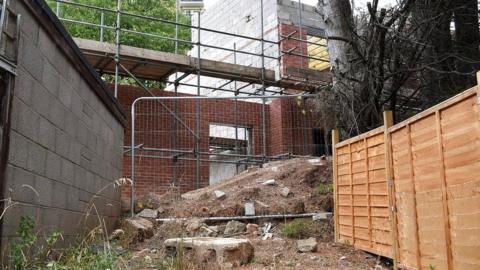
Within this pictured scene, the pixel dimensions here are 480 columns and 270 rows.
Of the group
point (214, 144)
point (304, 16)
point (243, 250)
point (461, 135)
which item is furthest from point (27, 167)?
point (304, 16)

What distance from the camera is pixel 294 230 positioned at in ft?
29.8

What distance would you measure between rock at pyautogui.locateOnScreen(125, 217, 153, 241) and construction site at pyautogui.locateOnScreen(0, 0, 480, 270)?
1.6 inches

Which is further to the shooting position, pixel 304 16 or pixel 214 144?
pixel 304 16

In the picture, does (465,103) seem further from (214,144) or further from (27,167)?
(214,144)

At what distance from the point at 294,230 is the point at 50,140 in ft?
16.8

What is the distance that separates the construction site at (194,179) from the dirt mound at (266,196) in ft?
0.13

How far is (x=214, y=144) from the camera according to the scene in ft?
61.0

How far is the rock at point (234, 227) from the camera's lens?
9.66m

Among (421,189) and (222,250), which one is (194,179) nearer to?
(222,250)

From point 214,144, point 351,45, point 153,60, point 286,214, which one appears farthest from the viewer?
point 214,144

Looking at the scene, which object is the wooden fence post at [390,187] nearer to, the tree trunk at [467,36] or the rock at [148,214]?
the tree trunk at [467,36]

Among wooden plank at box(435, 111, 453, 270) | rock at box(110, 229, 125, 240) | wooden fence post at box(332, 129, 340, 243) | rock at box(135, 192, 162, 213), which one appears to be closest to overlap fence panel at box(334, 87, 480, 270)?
wooden plank at box(435, 111, 453, 270)

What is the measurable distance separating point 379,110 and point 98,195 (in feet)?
17.7

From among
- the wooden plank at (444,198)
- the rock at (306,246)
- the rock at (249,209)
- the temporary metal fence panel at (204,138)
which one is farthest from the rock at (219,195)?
the wooden plank at (444,198)
